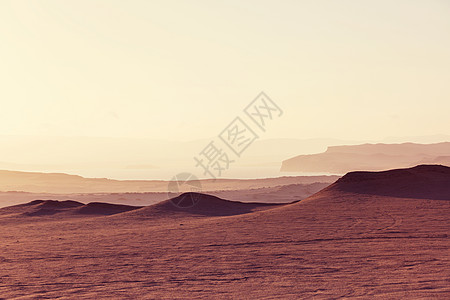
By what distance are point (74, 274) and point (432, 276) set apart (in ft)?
30.6

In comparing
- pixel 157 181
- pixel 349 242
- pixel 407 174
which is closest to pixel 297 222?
pixel 349 242

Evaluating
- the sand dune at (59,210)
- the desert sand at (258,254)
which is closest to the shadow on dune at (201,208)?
the desert sand at (258,254)

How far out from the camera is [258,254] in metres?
15.6

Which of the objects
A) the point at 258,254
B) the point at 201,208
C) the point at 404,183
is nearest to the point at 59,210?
the point at 201,208

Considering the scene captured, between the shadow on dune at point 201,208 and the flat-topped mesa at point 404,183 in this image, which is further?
the shadow on dune at point 201,208

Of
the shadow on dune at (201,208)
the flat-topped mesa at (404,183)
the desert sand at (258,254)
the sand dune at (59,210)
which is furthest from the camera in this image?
the sand dune at (59,210)

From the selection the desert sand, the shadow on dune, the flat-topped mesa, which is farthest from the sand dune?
the flat-topped mesa

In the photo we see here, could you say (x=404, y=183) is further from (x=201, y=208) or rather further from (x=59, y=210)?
→ (x=59, y=210)

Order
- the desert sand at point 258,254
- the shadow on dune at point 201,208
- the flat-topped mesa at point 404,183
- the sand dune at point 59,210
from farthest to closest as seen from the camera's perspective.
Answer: the sand dune at point 59,210
the shadow on dune at point 201,208
the flat-topped mesa at point 404,183
the desert sand at point 258,254

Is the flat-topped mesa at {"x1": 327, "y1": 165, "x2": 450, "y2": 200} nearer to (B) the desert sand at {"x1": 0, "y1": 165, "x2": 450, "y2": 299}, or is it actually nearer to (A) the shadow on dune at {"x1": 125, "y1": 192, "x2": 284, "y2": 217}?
(B) the desert sand at {"x1": 0, "y1": 165, "x2": 450, "y2": 299}

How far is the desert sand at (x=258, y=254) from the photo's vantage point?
11.4 metres

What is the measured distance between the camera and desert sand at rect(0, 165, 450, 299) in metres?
11.4

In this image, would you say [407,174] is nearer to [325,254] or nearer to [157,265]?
[325,254]

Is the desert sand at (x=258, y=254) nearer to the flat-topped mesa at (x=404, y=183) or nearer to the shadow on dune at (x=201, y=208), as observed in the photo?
the flat-topped mesa at (x=404, y=183)
